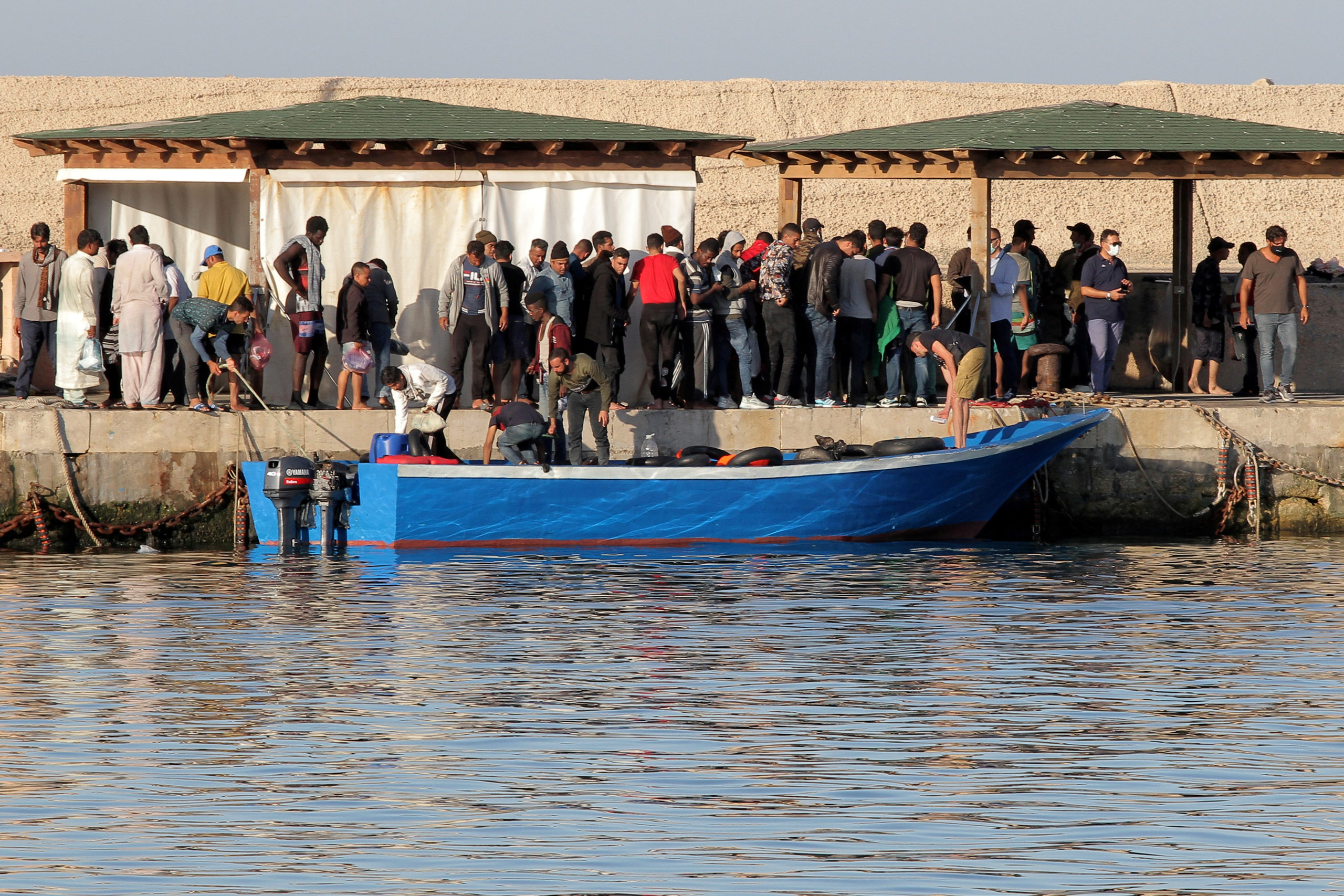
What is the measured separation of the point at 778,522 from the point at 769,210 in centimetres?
2282

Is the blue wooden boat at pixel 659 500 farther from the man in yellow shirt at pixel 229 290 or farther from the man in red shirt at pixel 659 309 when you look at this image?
the man in red shirt at pixel 659 309

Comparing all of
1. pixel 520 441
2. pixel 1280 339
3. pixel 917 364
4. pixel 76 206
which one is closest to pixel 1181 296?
pixel 1280 339

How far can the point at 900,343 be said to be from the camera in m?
18.2

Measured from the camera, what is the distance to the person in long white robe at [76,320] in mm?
17172

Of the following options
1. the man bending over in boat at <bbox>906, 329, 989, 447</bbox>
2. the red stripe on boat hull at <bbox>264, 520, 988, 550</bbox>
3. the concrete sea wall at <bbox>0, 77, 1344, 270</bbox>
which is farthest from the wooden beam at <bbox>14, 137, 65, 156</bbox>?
the concrete sea wall at <bbox>0, 77, 1344, 270</bbox>

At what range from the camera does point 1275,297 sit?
719 inches

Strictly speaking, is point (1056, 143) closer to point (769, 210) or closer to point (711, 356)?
point (711, 356)

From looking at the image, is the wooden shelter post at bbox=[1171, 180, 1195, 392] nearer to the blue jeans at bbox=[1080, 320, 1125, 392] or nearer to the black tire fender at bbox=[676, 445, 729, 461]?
the blue jeans at bbox=[1080, 320, 1125, 392]

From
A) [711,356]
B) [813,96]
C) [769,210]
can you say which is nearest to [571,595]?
[711,356]

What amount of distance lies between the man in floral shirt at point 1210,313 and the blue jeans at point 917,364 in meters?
2.81

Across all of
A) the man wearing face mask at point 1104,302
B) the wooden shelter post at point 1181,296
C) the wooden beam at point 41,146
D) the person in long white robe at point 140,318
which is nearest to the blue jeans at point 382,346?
the person in long white robe at point 140,318

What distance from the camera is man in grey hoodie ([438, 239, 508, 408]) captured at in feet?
56.6

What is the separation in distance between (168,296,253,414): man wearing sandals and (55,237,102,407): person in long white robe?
2.55ft

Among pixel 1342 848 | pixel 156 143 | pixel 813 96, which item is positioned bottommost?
pixel 1342 848
